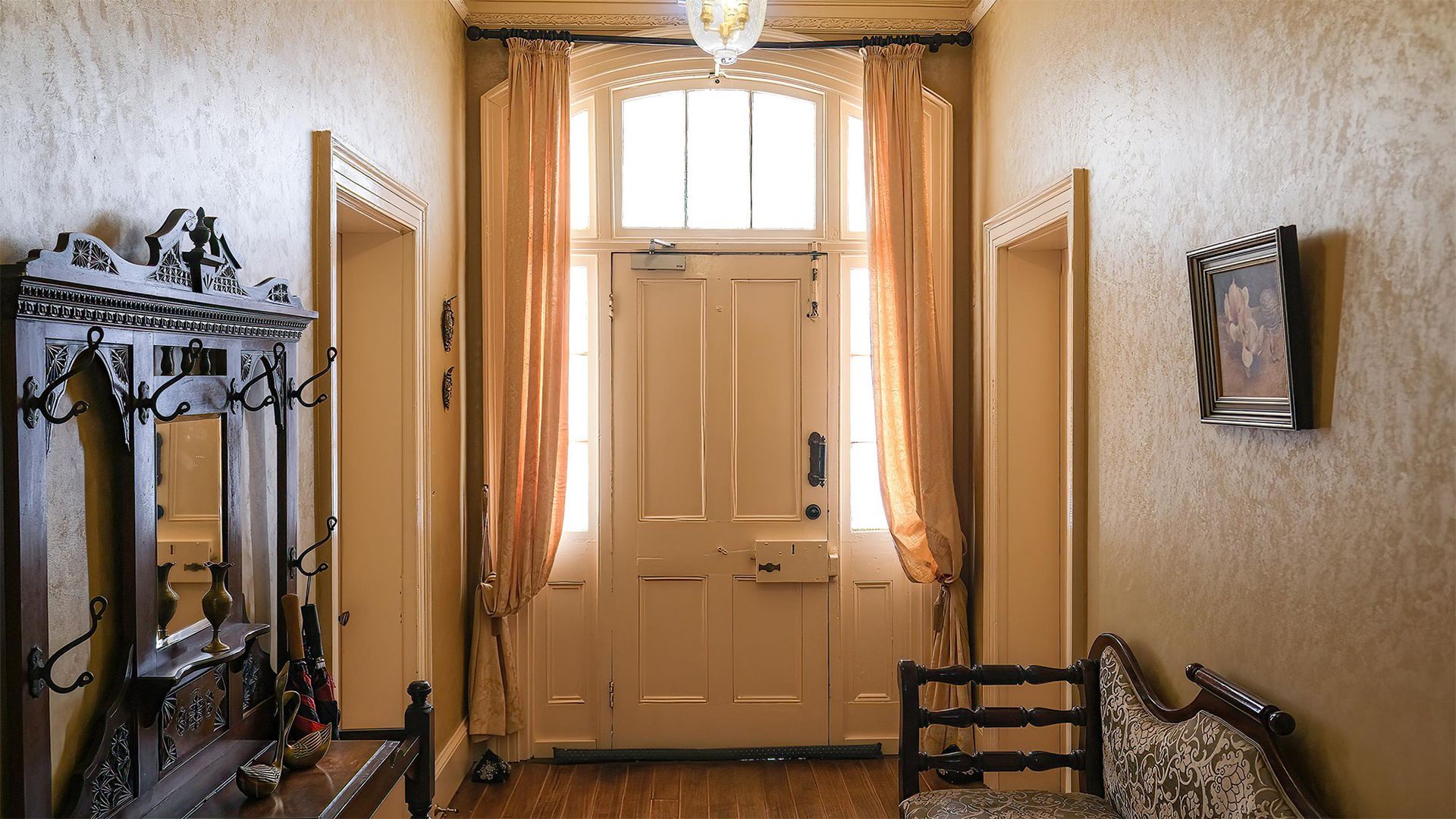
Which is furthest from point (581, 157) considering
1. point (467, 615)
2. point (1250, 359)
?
point (1250, 359)

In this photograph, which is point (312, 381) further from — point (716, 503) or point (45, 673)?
point (716, 503)

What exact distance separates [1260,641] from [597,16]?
138 inches

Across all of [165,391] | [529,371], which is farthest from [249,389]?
[529,371]

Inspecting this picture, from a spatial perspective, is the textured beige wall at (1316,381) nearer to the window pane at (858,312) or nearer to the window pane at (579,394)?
the window pane at (858,312)

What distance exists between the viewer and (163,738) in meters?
1.69

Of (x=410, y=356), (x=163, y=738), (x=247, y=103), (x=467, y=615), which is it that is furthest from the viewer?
(x=467, y=615)

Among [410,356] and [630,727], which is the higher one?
[410,356]

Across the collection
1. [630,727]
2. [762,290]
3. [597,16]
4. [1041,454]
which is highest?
[597,16]

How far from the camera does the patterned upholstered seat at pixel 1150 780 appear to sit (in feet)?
6.10

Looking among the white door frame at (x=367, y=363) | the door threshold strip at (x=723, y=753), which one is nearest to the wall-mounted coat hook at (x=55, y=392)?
the white door frame at (x=367, y=363)

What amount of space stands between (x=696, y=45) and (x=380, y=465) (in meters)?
2.21

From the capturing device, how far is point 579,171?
14.0ft

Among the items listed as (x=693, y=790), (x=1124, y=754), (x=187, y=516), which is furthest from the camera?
(x=693, y=790)

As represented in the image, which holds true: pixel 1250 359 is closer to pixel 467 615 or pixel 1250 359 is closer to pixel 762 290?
pixel 762 290
